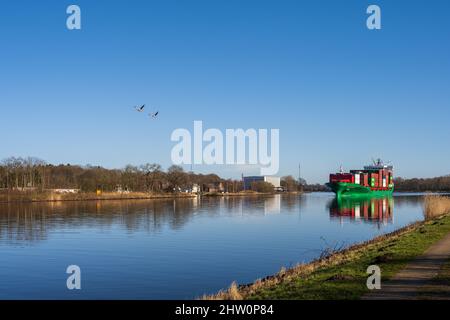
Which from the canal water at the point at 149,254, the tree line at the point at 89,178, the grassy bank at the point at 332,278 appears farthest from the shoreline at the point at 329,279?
the tree line at the point at 89,178

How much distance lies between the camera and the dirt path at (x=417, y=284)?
1104cm

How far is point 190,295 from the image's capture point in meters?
16.8

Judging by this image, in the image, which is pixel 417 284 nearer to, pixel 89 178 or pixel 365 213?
pixel 365 213

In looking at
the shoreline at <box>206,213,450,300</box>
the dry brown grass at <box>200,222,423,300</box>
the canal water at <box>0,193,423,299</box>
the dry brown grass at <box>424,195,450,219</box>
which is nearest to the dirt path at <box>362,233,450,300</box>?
the shoreline at <box>206,213,450,300</box>

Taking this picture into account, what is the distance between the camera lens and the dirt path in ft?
36.2

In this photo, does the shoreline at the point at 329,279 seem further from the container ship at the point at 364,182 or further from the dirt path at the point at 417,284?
the container ship at the point at 364,182

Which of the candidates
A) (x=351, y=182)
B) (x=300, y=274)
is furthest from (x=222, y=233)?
(x=351, y=182)

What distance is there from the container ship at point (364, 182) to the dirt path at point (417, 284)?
115 metres

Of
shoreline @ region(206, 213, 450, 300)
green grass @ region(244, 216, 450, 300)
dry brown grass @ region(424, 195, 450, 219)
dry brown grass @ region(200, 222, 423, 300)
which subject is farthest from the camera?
dry brown grass @ region(424, 195, 450, 219)

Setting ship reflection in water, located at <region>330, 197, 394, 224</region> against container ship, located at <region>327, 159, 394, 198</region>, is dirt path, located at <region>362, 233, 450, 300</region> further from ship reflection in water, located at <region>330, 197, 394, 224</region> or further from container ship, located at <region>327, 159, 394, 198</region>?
container ship, located at <region>327, 159, 394, 198</region>

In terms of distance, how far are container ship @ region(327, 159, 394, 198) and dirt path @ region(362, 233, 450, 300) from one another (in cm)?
11542

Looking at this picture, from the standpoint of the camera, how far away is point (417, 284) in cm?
1234
